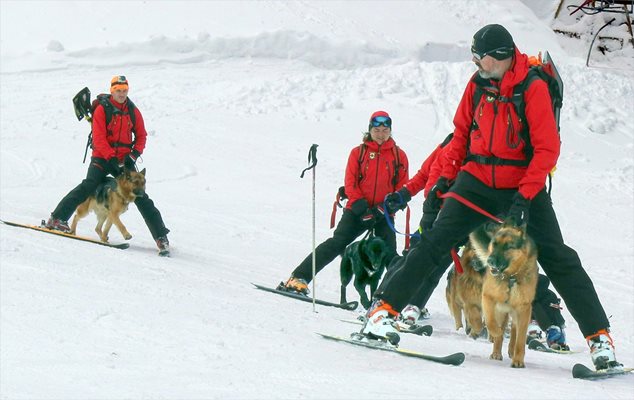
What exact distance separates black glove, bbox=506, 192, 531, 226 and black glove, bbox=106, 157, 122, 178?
20.5 ft

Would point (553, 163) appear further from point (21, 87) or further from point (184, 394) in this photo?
point (21, 87)

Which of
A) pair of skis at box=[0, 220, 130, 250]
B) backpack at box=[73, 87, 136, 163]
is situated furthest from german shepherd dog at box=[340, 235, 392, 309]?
backpack at box=[73, 87, 136, 163]

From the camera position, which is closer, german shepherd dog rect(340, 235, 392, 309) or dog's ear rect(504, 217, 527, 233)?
dog's ear rect(504, 217, 527, 233)

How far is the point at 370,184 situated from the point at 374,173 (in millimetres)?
114

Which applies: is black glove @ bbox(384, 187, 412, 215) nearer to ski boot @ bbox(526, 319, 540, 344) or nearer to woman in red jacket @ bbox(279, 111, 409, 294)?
ski boot @ bbox(526, 319, 540, 344)

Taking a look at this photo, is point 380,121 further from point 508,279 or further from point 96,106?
point 508,279

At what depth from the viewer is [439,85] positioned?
2317cm

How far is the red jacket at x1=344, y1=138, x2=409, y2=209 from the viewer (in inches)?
360

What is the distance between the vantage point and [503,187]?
5.44 meters

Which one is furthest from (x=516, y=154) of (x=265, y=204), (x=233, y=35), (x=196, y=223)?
(x=233, y=35)

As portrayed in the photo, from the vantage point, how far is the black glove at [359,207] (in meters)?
9.07

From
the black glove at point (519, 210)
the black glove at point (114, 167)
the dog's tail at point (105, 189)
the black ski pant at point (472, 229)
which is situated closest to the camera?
the black glove at point (519, 210)

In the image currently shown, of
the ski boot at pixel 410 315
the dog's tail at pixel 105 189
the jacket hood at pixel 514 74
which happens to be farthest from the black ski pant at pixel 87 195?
the jacket hood at pixel 514 74

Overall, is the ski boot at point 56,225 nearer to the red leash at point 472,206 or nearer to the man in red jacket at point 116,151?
the man in red jacket at point 116,151
